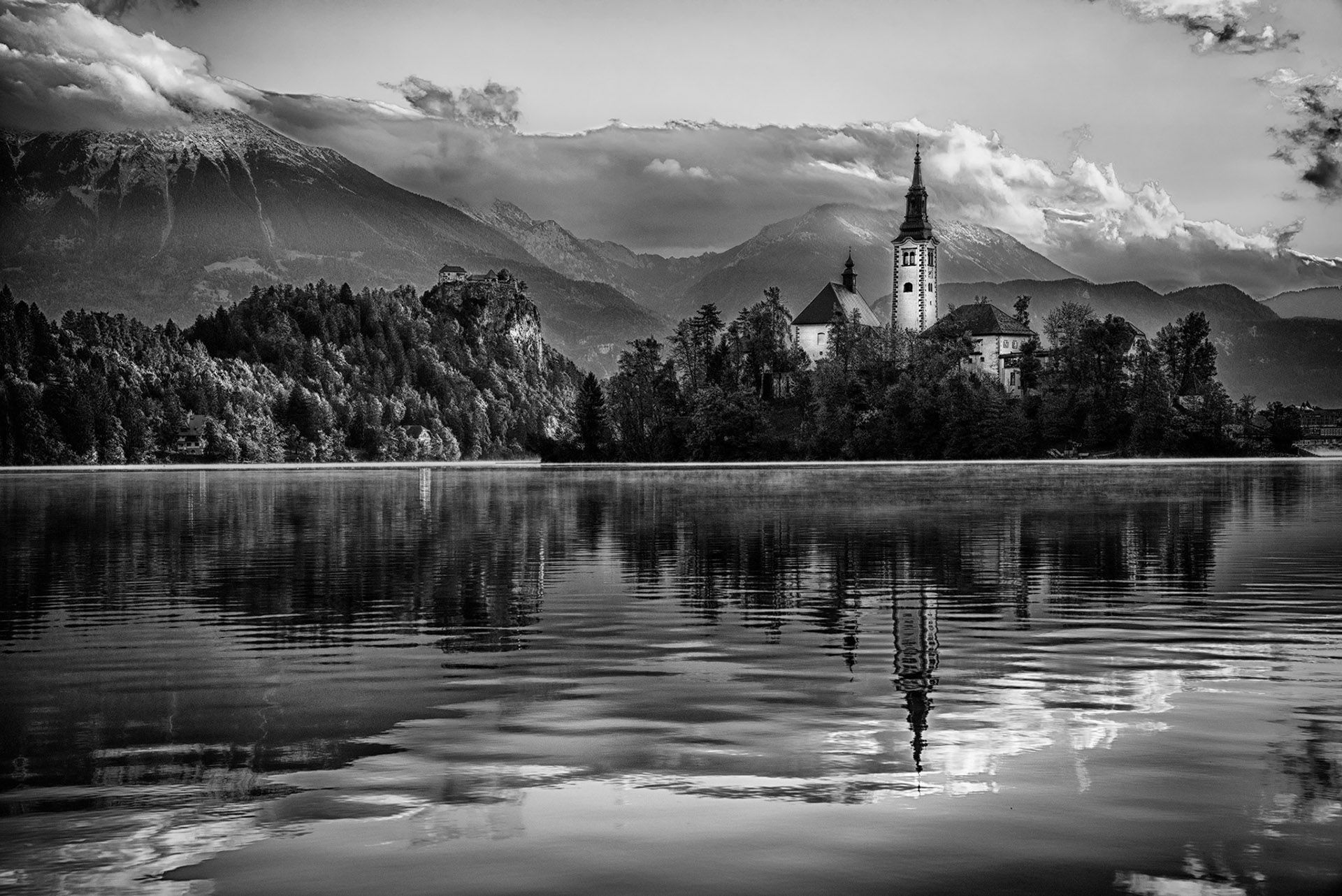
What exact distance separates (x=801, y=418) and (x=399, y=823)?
17645 centimetres

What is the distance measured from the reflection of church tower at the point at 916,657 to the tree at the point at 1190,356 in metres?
164

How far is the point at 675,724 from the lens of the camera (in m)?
16.6

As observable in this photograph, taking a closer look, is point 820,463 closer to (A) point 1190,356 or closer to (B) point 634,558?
(A) point 1190,356

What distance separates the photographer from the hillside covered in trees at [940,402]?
171000mm

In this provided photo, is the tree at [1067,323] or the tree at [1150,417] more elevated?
the tree at [1067,323]

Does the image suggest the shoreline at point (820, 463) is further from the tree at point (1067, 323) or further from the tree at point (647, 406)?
the tree at point (1067, 323)

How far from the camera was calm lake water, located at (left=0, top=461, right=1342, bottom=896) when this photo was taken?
11.3m

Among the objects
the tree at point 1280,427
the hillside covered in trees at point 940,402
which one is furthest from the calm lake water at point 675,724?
the tree at point 1280,427

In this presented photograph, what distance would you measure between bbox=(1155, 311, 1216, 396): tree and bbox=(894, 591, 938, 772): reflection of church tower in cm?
16384

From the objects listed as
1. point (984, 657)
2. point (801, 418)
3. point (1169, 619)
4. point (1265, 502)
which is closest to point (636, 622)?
point (984, 657)

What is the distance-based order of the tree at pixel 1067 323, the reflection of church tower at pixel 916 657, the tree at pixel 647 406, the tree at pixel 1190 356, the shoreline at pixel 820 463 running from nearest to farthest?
the reflection of church tower at pixel 916 657 < the shoreline at pixel 820 463 < the tree at pixel 1067 323 < the tree at pixel 1190 356 < the tree at pixel 647 406

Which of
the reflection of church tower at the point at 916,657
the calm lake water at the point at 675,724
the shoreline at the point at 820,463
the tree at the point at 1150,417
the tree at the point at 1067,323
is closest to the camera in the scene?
the calm lake water at the point at 675,724

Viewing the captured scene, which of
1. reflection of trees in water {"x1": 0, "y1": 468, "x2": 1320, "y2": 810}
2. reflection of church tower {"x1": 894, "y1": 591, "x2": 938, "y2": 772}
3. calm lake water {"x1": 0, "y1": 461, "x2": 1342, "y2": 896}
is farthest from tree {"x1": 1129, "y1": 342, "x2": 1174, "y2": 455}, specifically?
reflection of church tower {"x1": 894, "y1": 591, "x2": 938, "y2": 772}

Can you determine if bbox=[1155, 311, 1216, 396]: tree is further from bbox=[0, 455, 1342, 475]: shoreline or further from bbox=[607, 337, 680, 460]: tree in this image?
bbox=[607, 337, 680, 460]: tree
